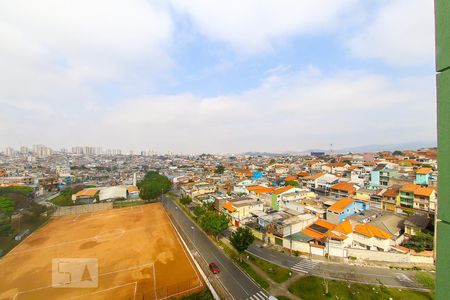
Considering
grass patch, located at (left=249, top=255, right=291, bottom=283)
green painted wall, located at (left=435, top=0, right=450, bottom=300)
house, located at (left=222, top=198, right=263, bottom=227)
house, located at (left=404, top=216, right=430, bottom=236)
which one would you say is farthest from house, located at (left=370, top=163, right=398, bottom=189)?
green painted wall, located at (left=435, top=0, right=450, bottom=300)

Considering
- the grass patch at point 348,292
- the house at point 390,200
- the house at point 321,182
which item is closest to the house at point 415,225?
the house at point 390,200

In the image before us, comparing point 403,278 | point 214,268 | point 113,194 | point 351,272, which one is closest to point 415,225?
point 403,278

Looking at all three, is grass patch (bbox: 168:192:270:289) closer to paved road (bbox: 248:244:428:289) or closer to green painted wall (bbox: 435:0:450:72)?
paved road (bbox: 248:244:428:289)

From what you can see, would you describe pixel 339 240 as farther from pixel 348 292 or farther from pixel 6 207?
pixel 6 207

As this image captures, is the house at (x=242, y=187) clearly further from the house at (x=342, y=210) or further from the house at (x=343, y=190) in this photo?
the house at (x=342, y=210)

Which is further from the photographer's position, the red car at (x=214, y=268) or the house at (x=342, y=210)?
the house at (x=342, y=210)
